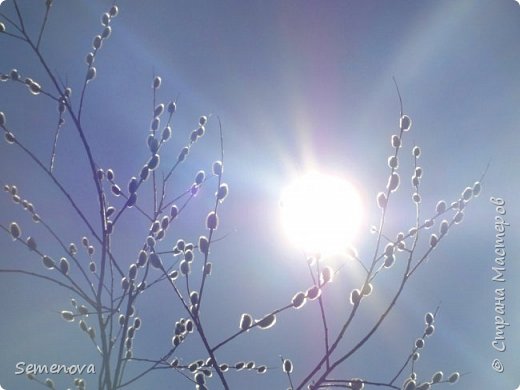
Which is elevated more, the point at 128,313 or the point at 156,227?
the point at 156,227

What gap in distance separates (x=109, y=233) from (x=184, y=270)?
217 mm

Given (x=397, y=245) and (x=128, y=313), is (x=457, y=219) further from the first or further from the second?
(x=128, y=313)

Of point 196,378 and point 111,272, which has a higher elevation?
point 111,272

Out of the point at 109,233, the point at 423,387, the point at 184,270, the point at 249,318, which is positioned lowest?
the point at 423,387

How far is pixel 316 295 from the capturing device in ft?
3.57

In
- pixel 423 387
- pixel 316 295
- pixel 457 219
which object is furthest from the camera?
pixel 457 219

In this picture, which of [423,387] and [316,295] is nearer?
[316,295]

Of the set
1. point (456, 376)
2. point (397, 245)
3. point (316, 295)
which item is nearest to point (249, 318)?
point (316, 295)

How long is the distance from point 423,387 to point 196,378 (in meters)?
0.54

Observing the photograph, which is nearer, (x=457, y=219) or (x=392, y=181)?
(x=392, y=181)

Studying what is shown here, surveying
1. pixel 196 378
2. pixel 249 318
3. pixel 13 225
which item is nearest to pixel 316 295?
pixel 249 318

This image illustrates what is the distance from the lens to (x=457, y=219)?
1311 millimetres

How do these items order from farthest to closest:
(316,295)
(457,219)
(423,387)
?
(457,219)
(423,387)
(316,295)

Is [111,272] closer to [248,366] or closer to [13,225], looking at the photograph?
[13,225]
